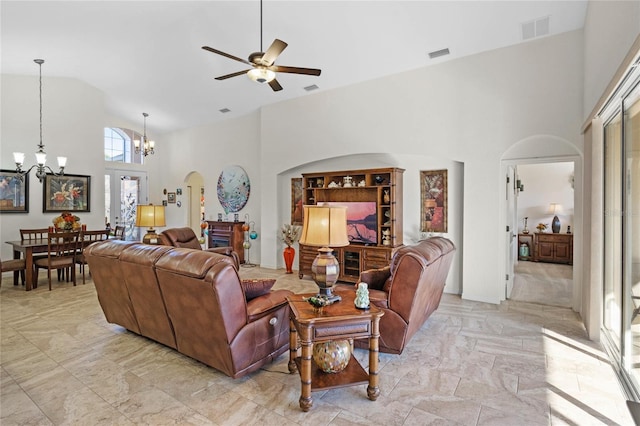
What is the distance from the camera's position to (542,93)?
4516mm

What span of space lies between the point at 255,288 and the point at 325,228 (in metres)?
0.87

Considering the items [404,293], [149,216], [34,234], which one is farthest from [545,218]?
[34,234]

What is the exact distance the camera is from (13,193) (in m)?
6.42

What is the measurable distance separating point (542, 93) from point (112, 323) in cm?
595

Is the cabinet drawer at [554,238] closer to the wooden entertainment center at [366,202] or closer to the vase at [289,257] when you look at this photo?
the wooden entertainment center at [366,202]

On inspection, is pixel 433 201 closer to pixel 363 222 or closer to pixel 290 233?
pixel 363 222

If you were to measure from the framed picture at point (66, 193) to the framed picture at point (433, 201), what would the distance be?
6.86 m

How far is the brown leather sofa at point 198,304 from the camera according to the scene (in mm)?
2480

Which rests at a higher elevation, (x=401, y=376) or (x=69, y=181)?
(x=69, y=181)

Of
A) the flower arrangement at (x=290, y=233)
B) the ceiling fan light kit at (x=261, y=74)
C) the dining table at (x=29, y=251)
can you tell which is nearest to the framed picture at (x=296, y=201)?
the flower arrangement at (x=290, y=233)

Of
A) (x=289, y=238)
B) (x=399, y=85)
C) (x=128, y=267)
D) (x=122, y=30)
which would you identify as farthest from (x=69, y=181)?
(x=399, y=85)

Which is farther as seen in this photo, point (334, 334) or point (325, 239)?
point (325, 239)

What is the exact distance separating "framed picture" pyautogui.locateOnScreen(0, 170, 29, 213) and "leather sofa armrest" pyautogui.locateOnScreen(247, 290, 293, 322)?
6.28 m

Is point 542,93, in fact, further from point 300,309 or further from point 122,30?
point 122,30
